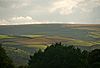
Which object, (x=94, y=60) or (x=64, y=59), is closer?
(x=94, y=60)

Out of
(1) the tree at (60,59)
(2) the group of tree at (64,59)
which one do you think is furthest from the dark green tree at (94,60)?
(1) the tree at (60,59)

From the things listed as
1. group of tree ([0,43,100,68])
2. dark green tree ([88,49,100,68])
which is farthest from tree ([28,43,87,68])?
dark green tree ([88,49,100,68])

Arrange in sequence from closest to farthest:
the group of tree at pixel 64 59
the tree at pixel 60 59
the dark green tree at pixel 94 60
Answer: the dark green tree at pixel 94 60 < the group of tree at pixel 64 59 < the tree at pixel 60 59

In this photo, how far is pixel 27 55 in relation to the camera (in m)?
138

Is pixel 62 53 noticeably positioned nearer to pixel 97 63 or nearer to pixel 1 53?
pixel 97 63

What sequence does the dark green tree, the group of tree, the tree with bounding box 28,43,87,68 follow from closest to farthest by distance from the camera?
the dark green tree, the group of tree, the tree with bounding box 28,43,87,68

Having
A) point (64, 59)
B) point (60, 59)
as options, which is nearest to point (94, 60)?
point (64, 59)

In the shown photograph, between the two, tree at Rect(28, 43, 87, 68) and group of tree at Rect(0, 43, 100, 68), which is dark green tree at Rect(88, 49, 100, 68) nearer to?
group of tree at Rect(0, 43, 100, 68)

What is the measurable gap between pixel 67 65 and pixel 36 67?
8051 mm

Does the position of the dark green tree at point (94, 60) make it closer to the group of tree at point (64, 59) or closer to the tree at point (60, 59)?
the group of tree at point (64, 59)

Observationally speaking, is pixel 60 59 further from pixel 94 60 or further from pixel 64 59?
pixel 94 60

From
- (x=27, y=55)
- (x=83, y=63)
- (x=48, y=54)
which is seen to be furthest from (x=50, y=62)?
(x=27, y=55)

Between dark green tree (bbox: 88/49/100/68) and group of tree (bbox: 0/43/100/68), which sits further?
group of tree (bbox: 0/43/100/68)

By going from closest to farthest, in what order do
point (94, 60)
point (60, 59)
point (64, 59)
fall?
point (94, 60)
point (64, 59)
point (60, 59)
